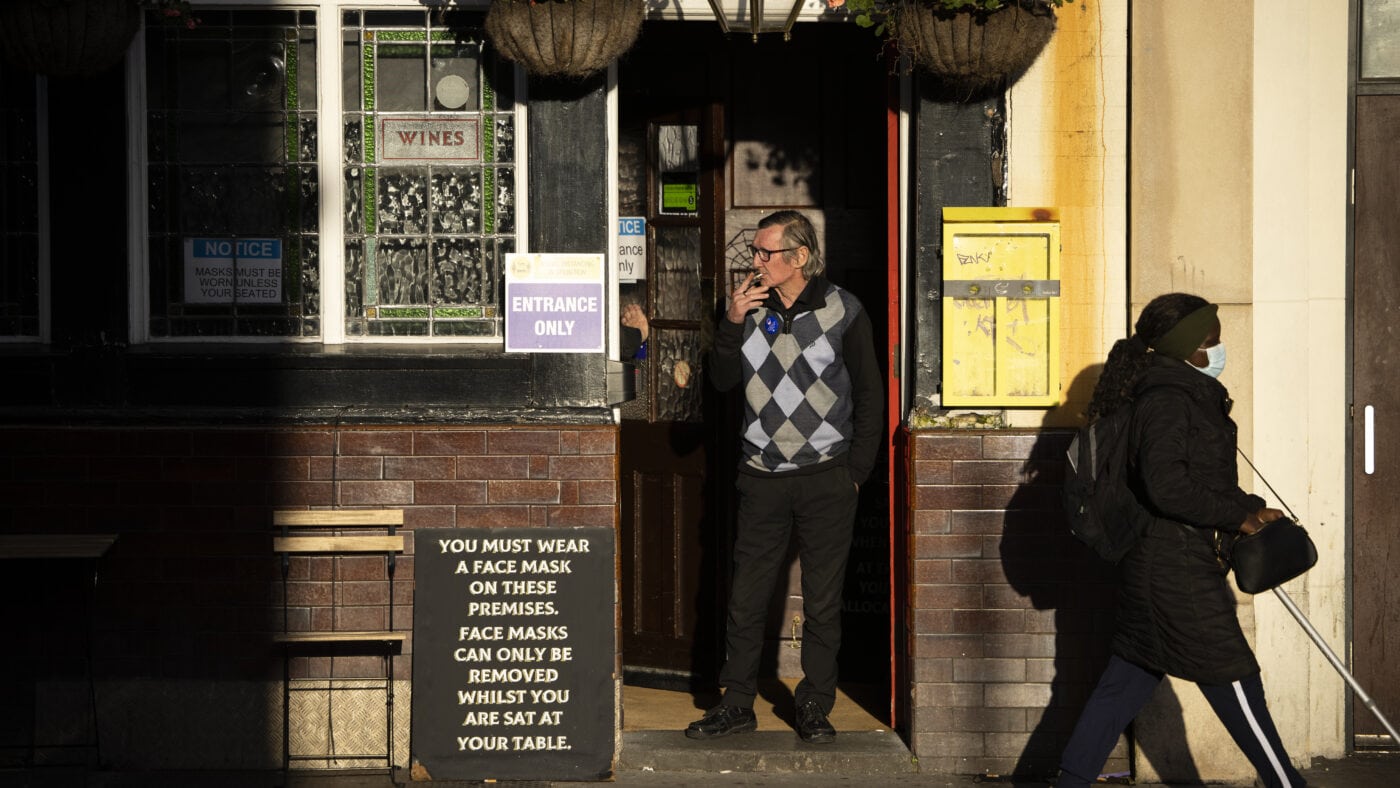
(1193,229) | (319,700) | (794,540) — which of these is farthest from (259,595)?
(1193,229)

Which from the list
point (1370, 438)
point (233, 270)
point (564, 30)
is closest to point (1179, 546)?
point (1370, 438)

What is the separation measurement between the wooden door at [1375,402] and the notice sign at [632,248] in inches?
129

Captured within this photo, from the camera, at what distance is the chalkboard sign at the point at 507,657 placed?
22.3 ft

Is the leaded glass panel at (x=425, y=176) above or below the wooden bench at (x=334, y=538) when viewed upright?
above

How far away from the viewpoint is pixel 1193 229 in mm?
6793

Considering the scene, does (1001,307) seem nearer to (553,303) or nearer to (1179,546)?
(1179,546)

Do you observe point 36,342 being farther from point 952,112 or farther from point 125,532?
point 952,112

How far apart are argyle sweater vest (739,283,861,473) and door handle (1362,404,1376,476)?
88.9 inches

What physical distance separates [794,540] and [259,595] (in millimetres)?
2782

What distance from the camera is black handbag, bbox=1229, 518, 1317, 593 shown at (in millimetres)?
5520

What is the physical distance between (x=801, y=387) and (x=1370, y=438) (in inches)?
98.9

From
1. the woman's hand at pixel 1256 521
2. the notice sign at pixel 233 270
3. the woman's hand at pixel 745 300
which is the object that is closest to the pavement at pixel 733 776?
the woman's hand at pixel 1256 521

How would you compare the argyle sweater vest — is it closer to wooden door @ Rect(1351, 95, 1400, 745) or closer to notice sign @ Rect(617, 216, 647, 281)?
notice sign @ Rect(617, 216, 647, 281)

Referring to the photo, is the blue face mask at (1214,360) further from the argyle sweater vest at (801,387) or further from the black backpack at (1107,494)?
the argyle sweater vest at (801,387)
